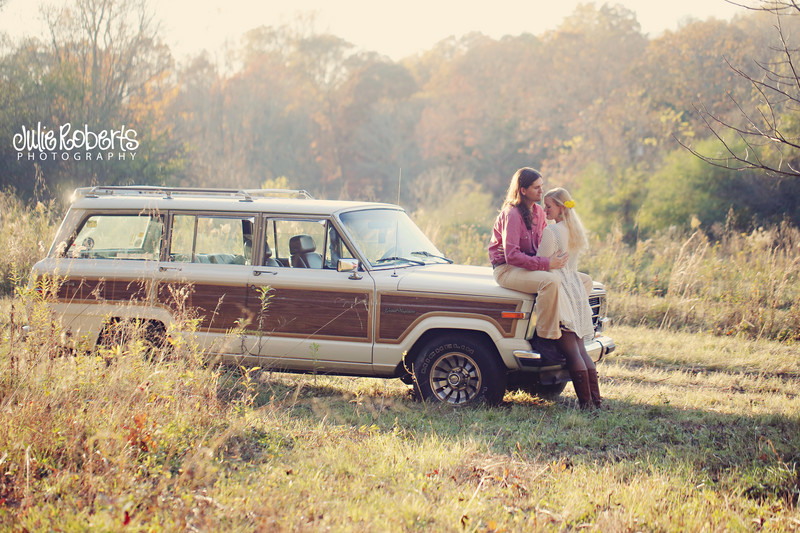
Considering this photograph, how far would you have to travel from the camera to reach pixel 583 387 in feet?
20.3

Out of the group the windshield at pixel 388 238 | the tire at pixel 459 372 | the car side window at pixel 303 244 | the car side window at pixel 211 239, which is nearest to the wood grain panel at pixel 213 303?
the car side window at pixel 211 239

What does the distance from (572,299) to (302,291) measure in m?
2.27

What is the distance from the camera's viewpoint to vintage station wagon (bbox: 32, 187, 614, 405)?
6.05 metres

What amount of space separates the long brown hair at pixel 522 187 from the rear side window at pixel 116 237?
3.16m

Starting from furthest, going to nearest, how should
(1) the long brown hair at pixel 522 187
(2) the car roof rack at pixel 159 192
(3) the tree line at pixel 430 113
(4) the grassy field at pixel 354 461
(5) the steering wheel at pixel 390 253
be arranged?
1. (3) the tree line at pixel 430 113
2. (2) the car roof rack at pixel 159 192
3. (5) the steering wheel at pixel 390 253
4. (1) the long brown hair at pixel 522 187
5. (4) the grassy field at pixel 354 461

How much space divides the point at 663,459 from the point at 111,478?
3.52m

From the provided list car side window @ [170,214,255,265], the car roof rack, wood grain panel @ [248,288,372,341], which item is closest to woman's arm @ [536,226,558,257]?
wood grain panel @ [248,288,372,341]

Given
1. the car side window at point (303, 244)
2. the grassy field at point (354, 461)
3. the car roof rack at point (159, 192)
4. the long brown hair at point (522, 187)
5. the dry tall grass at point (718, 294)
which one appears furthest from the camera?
the dry tall grass at point (718, 294)

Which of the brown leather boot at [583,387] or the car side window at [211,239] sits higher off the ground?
the car side window at [211,239]

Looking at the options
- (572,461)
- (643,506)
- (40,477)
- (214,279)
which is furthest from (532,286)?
(40,477)

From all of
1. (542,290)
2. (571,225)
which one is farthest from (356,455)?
(571,225)

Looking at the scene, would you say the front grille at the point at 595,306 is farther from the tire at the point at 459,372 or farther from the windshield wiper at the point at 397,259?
the windshield wiper at the point at 397,259

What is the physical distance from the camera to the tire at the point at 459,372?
6.03 m

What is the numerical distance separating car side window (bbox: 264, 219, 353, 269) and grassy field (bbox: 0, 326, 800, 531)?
3.92 ft
